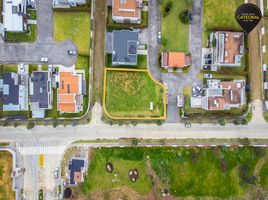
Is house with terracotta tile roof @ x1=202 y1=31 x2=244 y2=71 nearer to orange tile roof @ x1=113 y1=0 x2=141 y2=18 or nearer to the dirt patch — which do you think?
orange tile roof @ x1=113 y1=0 x2=141 y2=18

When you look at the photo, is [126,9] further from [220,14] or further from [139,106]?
[220,14]

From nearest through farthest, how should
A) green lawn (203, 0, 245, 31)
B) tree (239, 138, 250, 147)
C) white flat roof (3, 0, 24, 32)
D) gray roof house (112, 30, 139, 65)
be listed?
white flat roof (3, 0, 24, 32) → gray roof house (112, 30, 139, 65) → tree (239, 138, 250, 147) → green lawn (203, 0, 245, 31)

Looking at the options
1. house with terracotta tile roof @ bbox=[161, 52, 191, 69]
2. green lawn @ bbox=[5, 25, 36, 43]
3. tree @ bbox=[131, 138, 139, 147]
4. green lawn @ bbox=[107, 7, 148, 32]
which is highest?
green lawn @ bbox=[107, 7, 148, 32]

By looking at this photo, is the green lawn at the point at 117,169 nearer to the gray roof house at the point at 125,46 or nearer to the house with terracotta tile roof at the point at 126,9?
the gray roof house at the point at 125,46

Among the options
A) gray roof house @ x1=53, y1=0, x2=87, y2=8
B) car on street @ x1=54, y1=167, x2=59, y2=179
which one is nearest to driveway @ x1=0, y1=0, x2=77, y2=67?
gray roof house @ x1=53, y1=0, x2=87, y2=8

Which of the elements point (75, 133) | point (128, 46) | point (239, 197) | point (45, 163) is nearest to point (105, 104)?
point (75, 133)
